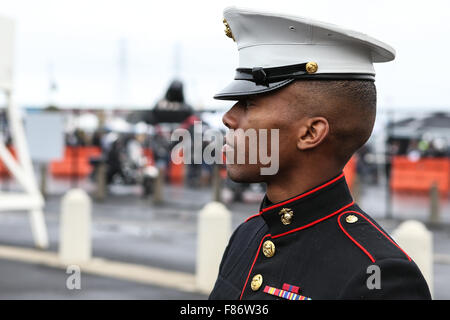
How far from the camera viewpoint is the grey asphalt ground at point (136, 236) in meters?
6.55

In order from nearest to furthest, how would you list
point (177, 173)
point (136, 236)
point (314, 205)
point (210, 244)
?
point (314, 205)
point (210, 244)
point (136, 236)
point (177, 173)

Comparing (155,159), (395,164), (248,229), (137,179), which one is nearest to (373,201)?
(395,164)

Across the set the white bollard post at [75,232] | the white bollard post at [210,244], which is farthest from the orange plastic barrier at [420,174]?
the white bollard post at [210,244]

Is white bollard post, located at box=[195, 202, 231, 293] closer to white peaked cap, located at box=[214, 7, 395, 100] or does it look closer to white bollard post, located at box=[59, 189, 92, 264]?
white bollard post, located at box=[59, 189, 92, 264]

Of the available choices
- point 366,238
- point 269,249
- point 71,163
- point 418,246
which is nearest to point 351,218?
point 366,238

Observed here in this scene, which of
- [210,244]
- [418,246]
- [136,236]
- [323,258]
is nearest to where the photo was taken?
[323,258]

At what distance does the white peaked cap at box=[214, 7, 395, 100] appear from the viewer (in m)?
1.73

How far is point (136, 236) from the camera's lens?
10.4m

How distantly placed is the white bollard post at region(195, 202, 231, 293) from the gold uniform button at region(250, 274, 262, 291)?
4.98 m

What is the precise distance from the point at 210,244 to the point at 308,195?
5151mm

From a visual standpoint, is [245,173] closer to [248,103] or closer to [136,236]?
[248,103]

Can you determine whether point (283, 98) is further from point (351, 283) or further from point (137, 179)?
point (137, 179)

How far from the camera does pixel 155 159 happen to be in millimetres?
22438

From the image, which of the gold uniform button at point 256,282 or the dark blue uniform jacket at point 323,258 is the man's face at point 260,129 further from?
the gold uniform button at point 256,282
